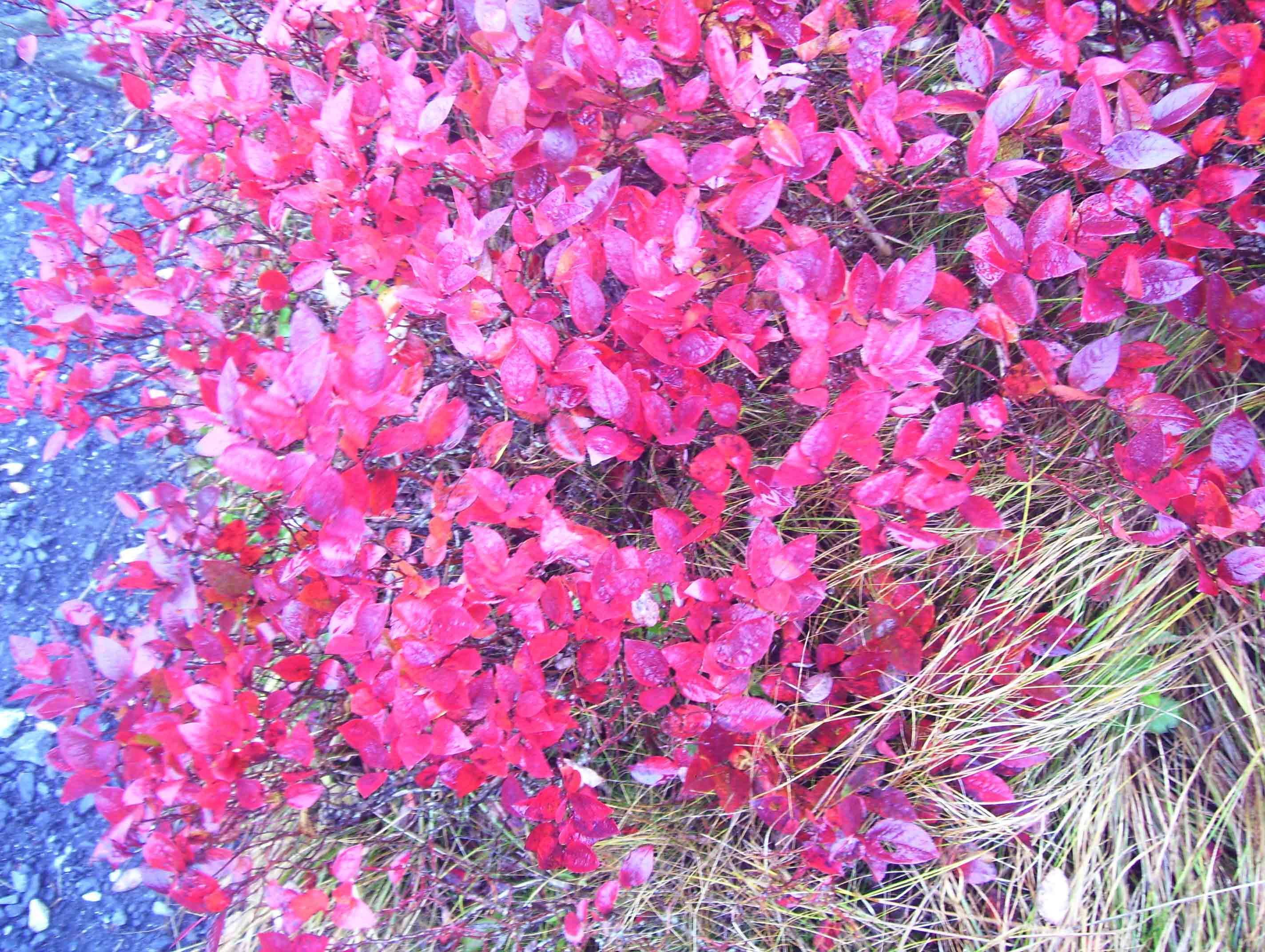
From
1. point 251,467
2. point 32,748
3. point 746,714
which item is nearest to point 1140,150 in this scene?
point 746,714

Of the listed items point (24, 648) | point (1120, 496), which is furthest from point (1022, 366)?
point (24, 648)

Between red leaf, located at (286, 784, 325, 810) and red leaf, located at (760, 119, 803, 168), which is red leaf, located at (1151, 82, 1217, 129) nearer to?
red leaf, located at (760, 119, 803, 168)

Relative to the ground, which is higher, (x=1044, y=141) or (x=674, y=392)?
(x=1044, y=141)

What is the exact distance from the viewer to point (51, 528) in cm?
197

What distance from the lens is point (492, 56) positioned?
1.15 metres

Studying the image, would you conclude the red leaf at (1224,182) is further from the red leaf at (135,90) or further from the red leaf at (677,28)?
the red leaf at (135,90)

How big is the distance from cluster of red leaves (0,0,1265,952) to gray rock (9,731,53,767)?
592 millimetres

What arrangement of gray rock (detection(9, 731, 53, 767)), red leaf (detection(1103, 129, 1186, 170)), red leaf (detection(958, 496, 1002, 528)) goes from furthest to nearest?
gray rock (detection(9, 731, 53, 767))
red leaf (detection(958, 496, 1002, 528))
red leaf (detection(1103, 129, 1186, 170))

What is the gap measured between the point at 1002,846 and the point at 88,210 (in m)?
1.98

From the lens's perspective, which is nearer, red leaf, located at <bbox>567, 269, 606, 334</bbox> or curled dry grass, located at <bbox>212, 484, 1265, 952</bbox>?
red leaf, located at <bbox>567, 269, 606, 334</bbox>

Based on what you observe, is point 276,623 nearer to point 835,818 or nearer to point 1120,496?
point 835,818

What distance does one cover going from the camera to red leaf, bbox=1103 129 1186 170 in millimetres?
973

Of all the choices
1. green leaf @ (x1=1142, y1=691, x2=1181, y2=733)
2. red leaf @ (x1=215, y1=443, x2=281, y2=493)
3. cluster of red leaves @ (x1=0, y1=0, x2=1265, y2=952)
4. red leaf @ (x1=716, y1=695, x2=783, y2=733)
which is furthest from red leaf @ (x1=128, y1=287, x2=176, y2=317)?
green leaf @ (x1=1142, y1=691, x2=1181, y2=733)

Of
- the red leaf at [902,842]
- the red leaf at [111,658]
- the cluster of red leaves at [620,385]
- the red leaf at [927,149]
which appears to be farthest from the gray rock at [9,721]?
the red leaf at [927,149]
